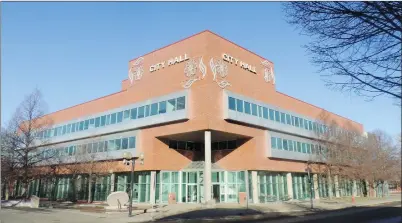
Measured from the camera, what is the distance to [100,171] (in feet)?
141

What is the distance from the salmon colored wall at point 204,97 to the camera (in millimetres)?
36000

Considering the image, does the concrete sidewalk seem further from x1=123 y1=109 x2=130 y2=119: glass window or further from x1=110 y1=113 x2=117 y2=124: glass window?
x1=110 y1=113 x2=117 y2=124: glass window

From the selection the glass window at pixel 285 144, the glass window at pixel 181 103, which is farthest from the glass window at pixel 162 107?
the glass window at pixel 285 144

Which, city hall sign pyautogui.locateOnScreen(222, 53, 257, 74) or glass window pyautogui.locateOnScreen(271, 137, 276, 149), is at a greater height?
city hall sign pyautogui.locateOnScreen(222, 53, 257, 74)

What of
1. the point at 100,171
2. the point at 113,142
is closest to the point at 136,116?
the point at 113,142

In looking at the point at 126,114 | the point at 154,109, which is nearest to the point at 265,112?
the point at 154,109

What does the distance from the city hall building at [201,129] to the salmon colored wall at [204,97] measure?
0.12m

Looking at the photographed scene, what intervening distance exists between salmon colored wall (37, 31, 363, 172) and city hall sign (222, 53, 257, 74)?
0.48m

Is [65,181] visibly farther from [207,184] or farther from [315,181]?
[315,181]

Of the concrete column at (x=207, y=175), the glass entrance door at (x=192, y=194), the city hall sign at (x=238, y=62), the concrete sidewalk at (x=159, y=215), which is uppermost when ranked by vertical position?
the city hall sign at (x=238, y=62)

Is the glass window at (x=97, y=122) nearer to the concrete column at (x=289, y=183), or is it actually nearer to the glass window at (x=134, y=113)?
the glass window at (x=134, y=113)

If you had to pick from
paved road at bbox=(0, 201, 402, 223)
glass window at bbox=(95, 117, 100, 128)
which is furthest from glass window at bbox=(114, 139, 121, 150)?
paved road at bbox=(0, 201, 402, 223)

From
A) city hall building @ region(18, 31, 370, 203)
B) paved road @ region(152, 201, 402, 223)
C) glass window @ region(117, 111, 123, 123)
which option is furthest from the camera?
glass window @ region(117, 111, 123, 123)

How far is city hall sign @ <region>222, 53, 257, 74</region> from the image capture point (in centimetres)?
3834
